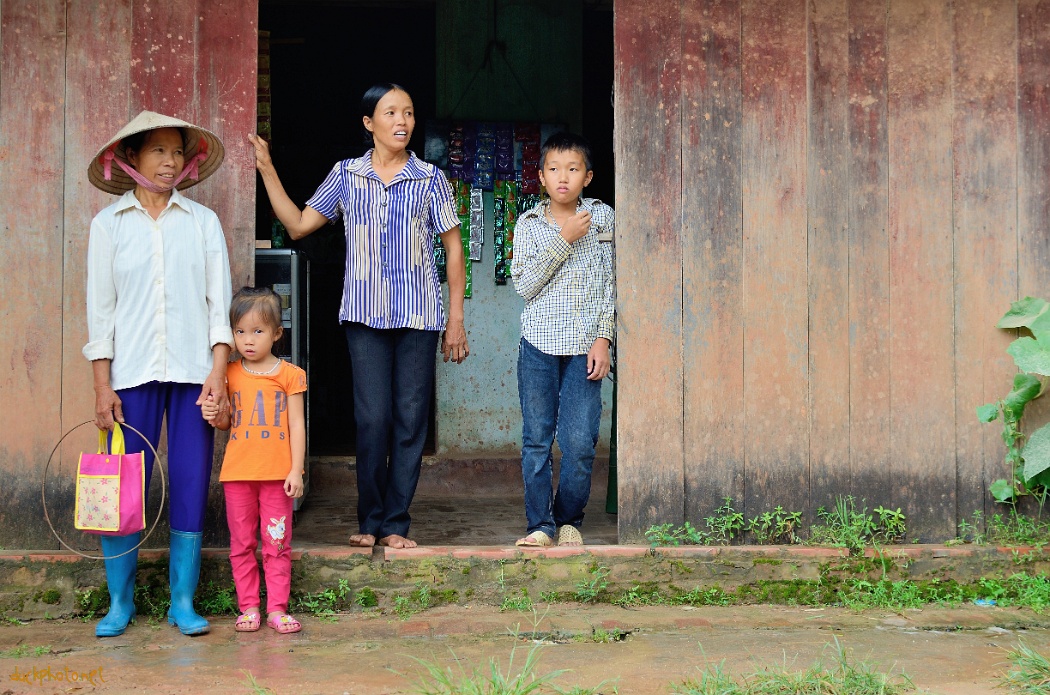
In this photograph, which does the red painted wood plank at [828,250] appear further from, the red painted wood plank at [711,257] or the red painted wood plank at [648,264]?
the red painted wood plank at [648,264]

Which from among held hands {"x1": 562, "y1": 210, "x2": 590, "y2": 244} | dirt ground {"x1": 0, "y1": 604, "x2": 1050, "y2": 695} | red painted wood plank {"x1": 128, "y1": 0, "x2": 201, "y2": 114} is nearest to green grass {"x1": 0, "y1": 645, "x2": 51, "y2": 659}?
dirt ground {"x1": 0, "y1": 604, "x2": 1050, "y2": 695}

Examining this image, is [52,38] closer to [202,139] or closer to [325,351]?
[202,139]

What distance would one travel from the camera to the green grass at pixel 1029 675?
2946 millimetres

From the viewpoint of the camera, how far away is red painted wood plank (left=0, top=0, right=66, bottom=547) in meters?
3.85

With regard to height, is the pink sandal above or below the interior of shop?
below

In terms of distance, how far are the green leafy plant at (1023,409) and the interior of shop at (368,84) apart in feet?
10.1

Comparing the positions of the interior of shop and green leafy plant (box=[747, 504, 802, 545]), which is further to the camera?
the interior of shop

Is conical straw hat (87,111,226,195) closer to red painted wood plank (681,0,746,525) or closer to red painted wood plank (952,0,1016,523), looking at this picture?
red painted wood plank (681,0,746,525)

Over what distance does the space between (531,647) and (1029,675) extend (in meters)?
1.55

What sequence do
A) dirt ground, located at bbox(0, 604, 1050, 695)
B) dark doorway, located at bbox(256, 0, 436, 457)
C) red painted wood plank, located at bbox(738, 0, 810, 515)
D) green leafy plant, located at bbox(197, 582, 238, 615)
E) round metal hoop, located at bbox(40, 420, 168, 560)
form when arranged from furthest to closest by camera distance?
dark doorway, located at bbox(256, 0, 436, 457), red painted wood plank, located at bbox(738, 0, 810, 515), green leafy plant, located at bbox(197, 582, 238, 615), round metal hoop, located at bbox(40, 420, 168, 560), dirt ground, located at bbox(0, 604, 1050, 695)

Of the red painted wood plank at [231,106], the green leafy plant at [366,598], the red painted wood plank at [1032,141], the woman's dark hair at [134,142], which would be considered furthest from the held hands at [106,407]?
the red painted wood plank at [1032,141]

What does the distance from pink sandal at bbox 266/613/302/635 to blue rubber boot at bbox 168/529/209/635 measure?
246mm

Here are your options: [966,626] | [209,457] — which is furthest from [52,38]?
[966,626]

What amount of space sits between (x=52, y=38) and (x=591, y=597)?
3.02 meters
